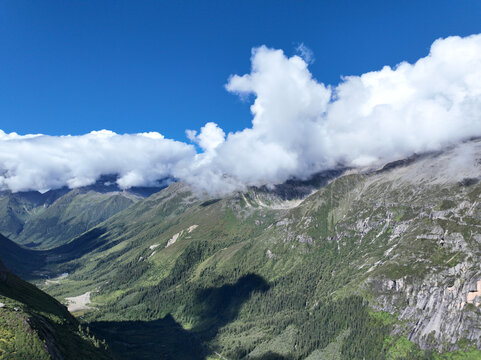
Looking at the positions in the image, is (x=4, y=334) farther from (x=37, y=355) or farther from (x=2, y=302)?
(x=2, y=302)

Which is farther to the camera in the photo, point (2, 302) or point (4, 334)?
point (2, 302)

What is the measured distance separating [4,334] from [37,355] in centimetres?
1701

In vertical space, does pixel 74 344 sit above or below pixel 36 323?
below

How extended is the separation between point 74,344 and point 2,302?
156 feet

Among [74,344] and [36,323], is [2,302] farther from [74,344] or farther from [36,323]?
[74,344]

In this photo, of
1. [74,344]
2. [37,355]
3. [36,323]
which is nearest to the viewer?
[37,355]

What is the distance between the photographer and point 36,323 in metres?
162

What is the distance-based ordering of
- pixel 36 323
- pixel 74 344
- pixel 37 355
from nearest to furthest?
pixel 37 355 → pixel 36 323 → pixel 74 344

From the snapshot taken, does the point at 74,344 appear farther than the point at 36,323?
Yes

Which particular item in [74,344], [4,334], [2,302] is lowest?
[74,344]

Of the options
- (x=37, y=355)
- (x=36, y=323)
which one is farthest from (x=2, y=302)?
(x=37, y=355)

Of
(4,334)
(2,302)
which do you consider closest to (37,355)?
(4,334)

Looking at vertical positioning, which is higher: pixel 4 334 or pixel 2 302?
pixel 2 302

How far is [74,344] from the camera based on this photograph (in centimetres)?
19288
